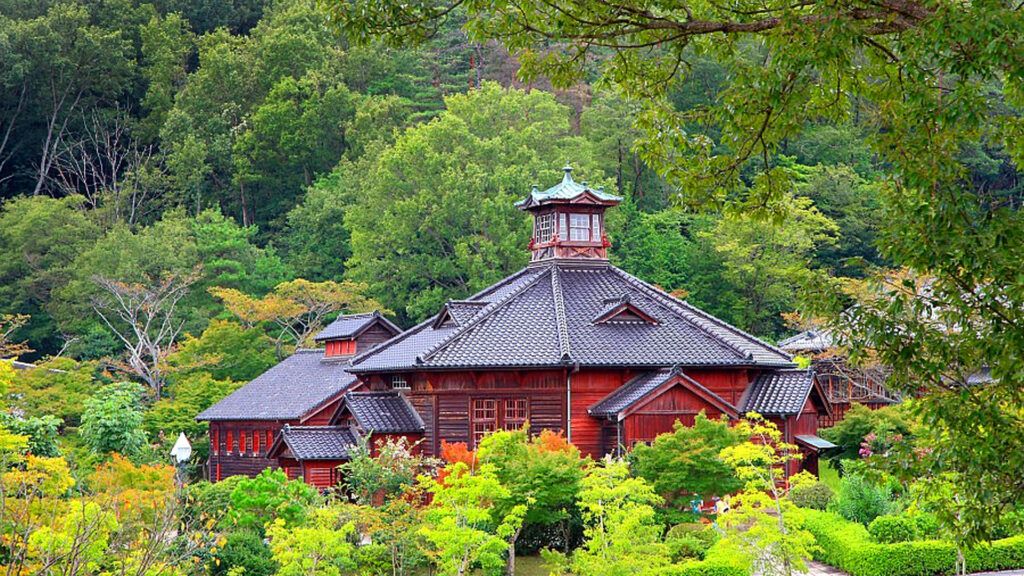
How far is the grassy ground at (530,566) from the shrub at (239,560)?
183 inches

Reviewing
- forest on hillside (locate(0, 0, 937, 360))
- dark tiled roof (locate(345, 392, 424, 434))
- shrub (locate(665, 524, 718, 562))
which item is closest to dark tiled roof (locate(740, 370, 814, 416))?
shrub (locate(665, 524, 718, 562))

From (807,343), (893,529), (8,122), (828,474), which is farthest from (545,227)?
(8,122)

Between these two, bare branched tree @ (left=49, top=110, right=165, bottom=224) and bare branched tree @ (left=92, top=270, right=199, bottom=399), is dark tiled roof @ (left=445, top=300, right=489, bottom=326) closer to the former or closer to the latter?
bare branched tree @ (left=92, top=270, right=199, bottom=399)

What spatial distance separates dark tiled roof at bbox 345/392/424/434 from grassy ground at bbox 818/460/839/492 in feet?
34.3

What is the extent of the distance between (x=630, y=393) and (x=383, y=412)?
246 inches

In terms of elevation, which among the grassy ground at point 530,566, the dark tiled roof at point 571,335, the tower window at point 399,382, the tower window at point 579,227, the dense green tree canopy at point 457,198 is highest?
the dense green tree canopy at point 457,198

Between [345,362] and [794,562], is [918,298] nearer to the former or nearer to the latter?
[794,562]

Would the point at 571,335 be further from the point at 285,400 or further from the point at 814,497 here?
the point at 285,400

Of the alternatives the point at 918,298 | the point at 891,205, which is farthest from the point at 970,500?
the point at 891,205

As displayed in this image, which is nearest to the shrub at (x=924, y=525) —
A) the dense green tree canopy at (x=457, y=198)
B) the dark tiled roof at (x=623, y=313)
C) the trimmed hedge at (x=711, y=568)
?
the trimmed hedge at (x=711, y=568)

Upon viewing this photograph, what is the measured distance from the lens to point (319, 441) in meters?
32.7

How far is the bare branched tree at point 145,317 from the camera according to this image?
46656mm

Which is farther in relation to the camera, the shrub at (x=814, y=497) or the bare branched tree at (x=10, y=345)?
the bare branched tree at (x=10, y=345)

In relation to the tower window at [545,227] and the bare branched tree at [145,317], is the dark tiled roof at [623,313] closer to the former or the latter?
the tower window at [545,227]
